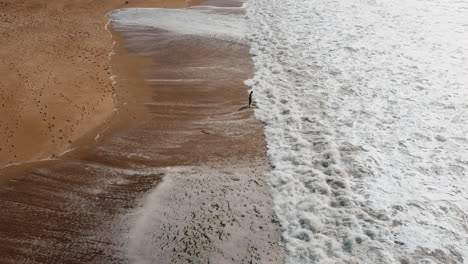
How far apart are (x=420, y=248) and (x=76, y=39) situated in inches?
451

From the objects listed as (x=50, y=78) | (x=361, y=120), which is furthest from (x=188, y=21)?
(x=361, y=120)

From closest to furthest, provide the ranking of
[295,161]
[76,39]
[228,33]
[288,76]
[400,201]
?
[400,201], [295,161], [288,76], [76,39], [228,33]

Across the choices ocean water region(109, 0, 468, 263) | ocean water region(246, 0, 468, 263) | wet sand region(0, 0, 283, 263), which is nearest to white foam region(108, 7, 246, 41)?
ocean water region(109, 0, 468, 263)

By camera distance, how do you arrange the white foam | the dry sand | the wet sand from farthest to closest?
1. the white foam
2. the dry sand
3. the wet sand

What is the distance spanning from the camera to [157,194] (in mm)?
6723

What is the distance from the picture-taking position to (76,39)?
12.4 meters

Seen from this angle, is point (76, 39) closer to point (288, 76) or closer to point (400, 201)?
point (288, 76)

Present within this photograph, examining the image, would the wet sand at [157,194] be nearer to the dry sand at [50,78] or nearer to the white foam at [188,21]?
the dry sand at [50,78]

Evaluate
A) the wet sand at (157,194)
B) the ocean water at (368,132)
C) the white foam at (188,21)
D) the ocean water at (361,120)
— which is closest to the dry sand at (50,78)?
the wet sand at (157,194)

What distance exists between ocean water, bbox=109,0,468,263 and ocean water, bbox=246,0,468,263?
0.02 meters

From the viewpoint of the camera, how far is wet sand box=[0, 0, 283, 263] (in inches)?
226

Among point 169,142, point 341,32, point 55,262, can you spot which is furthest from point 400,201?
point 341,32

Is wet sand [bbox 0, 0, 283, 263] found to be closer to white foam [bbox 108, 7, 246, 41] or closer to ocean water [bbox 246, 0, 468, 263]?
ocean water [bbox 246, 0, 468, 263]

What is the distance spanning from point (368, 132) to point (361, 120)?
0.52 m
